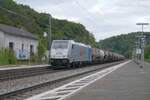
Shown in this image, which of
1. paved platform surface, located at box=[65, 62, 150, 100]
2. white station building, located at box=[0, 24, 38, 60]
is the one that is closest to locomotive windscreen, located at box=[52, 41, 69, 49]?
white station building, located at box=[0, 24, 38, 60]

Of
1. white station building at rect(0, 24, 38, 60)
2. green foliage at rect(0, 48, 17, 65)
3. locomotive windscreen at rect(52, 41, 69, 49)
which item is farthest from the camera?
white station building at rect(0, 24, 38, 60)

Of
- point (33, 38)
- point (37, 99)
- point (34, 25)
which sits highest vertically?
point (34, 25)

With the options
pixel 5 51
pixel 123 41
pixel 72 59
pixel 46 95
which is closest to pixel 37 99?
pixel 46 95

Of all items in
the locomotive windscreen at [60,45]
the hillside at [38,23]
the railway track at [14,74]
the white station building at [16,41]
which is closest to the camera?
the railway track at [14,74]

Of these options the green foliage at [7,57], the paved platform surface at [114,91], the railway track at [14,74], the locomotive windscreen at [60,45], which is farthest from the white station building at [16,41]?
the paved platform surface at [114,91]

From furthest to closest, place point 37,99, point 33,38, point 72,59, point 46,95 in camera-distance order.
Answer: point 33,38 → point 72,59 → point 46,95 → point 37,99

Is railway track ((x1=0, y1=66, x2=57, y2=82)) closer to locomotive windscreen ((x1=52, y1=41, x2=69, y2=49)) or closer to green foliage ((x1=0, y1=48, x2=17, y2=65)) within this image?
locomotive windscreen ((x1=52, y1=41, x2=69, y2=49))

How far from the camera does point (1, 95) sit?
8.81 m

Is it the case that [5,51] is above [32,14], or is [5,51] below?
below

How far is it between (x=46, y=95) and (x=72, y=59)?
18.9 meters

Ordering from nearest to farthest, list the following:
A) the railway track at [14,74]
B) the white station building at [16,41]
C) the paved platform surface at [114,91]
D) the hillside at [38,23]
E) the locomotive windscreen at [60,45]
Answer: the paved platform surface at [114,91]
the railway track at [14,74]
the locomotive windscreen at [60,45]
the white station building at [16,41]
the hillside at [38,23]

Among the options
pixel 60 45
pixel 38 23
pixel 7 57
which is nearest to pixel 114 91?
pixel 60 45

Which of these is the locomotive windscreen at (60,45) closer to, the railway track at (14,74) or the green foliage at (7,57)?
the railway track at (14,74)

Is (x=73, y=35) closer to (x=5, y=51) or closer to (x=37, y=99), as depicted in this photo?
(x=5, y=51)
